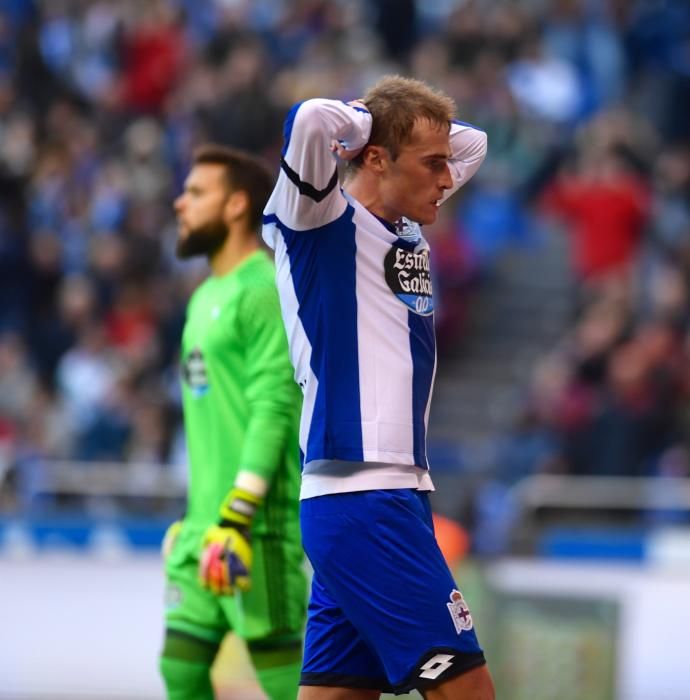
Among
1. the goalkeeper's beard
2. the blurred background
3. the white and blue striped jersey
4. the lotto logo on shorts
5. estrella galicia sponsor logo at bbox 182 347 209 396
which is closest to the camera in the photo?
the lotto logo on shorts

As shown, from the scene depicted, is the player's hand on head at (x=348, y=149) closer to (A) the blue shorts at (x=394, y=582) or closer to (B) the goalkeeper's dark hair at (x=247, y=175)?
(A) the blue shorts at (x=394, y=582)

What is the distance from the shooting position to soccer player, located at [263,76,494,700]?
13.9 ft

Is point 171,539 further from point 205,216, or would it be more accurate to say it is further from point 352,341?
point 352,341

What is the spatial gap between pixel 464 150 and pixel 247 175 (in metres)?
1.22

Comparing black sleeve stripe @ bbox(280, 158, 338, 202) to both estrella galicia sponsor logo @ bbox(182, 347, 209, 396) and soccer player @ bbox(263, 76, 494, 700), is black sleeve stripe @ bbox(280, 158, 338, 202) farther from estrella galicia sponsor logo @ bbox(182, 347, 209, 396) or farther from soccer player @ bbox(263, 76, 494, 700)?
estrella galicia sponsor logo @ bbox(182, 347, 209, 396)

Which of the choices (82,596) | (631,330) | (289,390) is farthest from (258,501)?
(631,330)

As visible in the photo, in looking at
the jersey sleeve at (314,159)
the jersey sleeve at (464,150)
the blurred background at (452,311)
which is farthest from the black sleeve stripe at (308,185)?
the blurred background at (452,311)

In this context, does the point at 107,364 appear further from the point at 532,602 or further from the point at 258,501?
the point at 258,501

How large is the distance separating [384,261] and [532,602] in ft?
15.1

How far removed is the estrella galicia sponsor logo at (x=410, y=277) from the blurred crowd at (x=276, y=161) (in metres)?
6.40

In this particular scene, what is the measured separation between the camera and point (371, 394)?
4.35m

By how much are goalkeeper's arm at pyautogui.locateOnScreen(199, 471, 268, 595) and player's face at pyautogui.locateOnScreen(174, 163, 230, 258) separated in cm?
98

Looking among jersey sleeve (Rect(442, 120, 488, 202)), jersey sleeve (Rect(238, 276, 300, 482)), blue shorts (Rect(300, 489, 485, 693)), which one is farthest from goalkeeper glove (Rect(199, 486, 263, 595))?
jersey sleeve (Rect(442, 120, 488, 202))

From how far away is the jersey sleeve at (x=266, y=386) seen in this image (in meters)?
5.41
